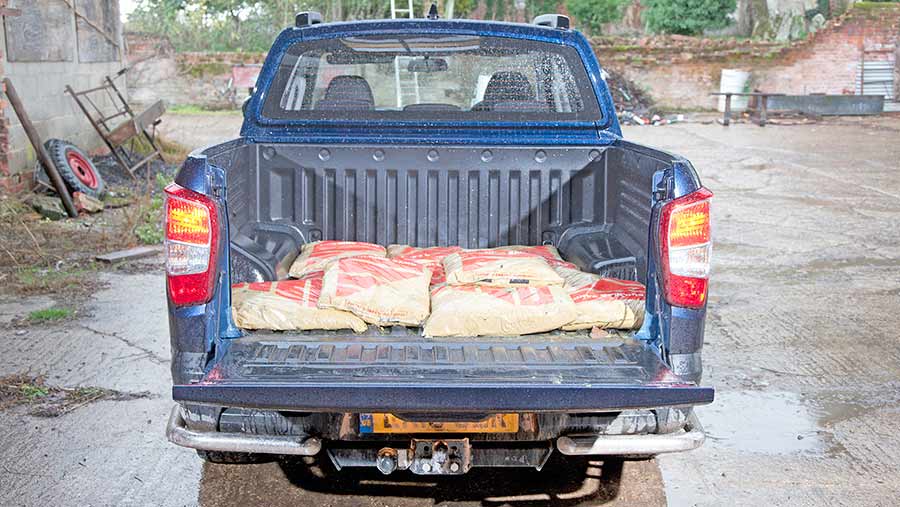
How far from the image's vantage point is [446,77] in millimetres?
5531

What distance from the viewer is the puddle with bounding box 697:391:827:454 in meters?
4.88

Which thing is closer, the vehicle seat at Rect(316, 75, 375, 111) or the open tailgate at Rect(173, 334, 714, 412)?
the open tailgate at Rect(173, 334, 714, 412)

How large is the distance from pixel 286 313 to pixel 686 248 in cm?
146

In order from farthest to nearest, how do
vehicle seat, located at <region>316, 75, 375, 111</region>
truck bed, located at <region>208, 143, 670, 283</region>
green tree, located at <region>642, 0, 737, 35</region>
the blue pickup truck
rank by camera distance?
green tree, located at <region>642, 0, 737, 35</region> → vehicle seat, located at <region>316, 75, 375, 111</region> → truck bed, located at <region>208, 143, 670, 283</region> → the blue pickup truck

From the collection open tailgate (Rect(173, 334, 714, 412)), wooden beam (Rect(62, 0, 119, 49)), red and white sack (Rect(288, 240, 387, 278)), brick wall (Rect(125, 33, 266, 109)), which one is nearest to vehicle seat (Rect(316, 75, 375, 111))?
red and white sack (Rect(288, 240, 387, 278))

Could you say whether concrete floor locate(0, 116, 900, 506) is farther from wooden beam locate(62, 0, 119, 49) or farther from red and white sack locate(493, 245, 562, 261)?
wooden beam locate(62, 0, 119, 49)

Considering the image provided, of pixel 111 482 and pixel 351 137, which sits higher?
pixel 351 137

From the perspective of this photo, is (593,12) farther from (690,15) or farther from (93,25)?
(93,25)

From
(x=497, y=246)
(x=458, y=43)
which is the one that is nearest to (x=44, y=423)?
(x=497, y=246)

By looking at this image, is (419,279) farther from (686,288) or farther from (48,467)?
(48,467)

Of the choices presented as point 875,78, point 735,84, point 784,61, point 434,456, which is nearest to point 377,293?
point 434,456

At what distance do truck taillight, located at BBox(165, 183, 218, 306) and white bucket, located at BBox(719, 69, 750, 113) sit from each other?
84.5 ft

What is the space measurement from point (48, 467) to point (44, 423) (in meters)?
0.59

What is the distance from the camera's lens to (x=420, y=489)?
4371mm
